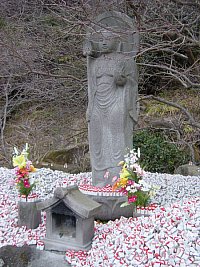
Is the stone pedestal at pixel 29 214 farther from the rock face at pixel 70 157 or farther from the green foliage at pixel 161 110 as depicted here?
the green foliage at pixel 161 110

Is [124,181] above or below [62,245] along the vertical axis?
above

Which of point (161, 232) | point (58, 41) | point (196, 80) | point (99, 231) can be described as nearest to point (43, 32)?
A: point (58, 41)

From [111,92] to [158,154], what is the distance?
3.40m

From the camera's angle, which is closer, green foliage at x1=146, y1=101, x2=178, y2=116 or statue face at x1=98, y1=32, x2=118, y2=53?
statue face at x1=98, y1=32, x2=118, y2=53

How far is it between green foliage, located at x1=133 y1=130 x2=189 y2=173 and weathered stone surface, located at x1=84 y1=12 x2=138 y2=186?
9.99ft

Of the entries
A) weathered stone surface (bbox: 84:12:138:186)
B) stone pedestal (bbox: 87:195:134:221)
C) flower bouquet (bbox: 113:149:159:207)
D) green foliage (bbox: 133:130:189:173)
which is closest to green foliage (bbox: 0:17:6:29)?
green foliage (bbox: 133:130:189:173)

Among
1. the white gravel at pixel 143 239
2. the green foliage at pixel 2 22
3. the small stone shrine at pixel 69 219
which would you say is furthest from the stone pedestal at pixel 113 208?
the green foliage at pixel 2 22

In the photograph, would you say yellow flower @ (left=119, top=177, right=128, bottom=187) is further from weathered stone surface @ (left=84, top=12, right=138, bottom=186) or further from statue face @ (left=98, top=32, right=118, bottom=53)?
statue face @ (left=98, top=32, right=118, bottom=53)

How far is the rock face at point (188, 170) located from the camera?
791cm

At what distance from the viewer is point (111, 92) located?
561cm

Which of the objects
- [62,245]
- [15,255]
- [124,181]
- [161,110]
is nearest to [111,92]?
[124,181]

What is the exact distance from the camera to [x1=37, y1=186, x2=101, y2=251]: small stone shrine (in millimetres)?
4141

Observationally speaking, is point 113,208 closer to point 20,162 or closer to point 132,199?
point 132,199

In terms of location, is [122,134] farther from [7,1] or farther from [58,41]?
[7,1]
